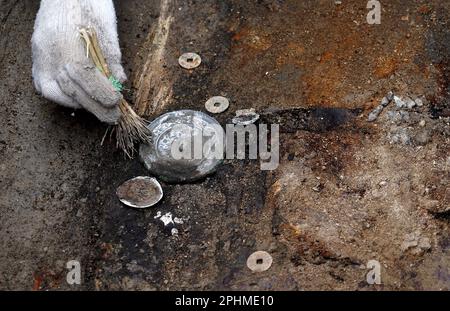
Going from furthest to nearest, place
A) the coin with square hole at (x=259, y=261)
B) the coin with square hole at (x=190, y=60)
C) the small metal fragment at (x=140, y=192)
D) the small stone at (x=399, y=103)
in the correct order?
the coin with square hole at (x=190, y=60) → the small stone at (x=399, y=103) → the small metal fragment at (x=140, y=192) → the coin with square hole at (x=259, y=261)

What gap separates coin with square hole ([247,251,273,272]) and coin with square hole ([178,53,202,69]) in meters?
1.53

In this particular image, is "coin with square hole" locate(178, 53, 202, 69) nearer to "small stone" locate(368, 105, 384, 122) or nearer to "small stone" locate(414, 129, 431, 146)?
"small stone" locate(368, 105, 384, 122)

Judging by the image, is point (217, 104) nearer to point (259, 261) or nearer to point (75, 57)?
point (75, 57)

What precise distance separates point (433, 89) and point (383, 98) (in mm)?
326

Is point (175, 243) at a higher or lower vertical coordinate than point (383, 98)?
lower

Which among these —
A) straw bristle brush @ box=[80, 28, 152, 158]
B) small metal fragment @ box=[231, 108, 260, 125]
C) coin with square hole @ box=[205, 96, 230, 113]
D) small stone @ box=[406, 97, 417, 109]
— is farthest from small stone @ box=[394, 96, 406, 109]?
straw bristle brush @ box=[80, 28, 152, 158]

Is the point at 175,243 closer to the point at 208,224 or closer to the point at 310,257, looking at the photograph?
the point at 208,224

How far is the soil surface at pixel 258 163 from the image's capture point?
3211 mm

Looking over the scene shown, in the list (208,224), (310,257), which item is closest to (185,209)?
(208,224)

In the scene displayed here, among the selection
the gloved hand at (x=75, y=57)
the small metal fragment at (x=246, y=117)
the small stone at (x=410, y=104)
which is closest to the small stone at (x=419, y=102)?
the small stone at (x=410, y=104)

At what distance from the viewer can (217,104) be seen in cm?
397

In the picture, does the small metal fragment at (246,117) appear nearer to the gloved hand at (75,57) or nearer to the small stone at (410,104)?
the gloved hand at (75,57)

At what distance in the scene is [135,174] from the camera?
3.68m

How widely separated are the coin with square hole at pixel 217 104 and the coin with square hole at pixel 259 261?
1087 mm
